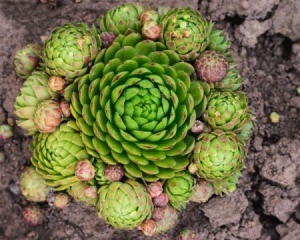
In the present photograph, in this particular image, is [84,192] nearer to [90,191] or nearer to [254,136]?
[90,191]

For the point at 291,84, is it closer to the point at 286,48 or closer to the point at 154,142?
the point at 286,48

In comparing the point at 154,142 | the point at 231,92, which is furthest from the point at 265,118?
the point at 154,142

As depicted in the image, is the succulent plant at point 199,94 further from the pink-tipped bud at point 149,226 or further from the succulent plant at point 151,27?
the pink-tipped bud at point 149,226

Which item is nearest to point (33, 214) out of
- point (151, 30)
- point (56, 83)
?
point (56, 83)

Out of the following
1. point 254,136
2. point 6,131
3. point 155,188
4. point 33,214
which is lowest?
point 33,214

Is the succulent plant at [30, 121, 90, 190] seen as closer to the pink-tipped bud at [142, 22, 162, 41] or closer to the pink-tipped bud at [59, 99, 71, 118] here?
the pink-tipped bud at [59, 99, 71, 118]
